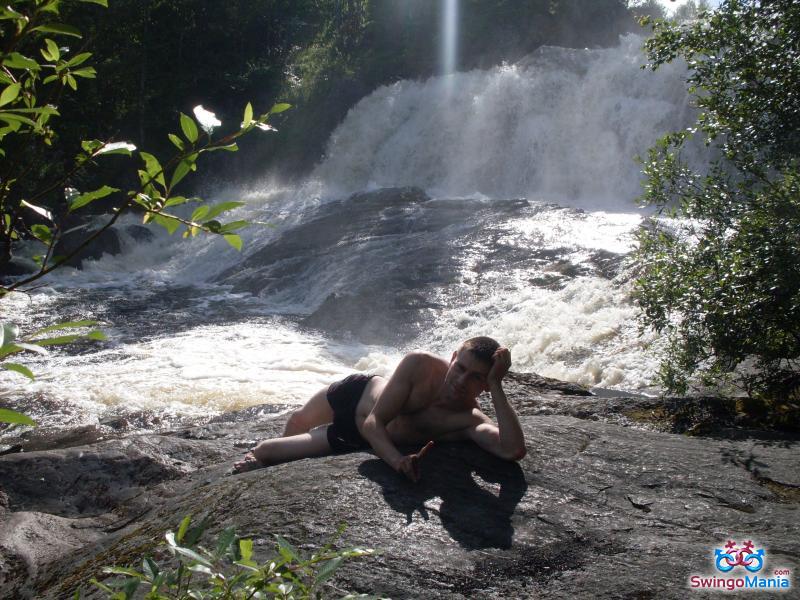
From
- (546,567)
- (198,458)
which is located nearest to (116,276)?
(198,458)

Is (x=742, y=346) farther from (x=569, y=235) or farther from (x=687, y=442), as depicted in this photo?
(x=569, y=235)

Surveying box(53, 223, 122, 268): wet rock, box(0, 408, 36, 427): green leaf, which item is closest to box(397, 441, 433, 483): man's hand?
box(0, 408, 36, 427): green leaf

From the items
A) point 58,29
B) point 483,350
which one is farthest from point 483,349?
point 58,29

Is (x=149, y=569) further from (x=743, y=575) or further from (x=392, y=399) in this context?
(x=392, y=399)

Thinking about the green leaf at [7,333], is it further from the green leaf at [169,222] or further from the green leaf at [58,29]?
the green leaf at [58,29]

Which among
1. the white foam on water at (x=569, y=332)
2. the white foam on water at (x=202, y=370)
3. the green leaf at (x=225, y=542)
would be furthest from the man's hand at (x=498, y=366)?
the white foam on water at (x=569, y=332)

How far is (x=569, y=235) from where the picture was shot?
50.4ft

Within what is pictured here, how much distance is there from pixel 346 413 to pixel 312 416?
1.26 ft

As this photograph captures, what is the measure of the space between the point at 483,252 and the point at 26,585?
12.4 metres

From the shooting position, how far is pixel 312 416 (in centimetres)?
437

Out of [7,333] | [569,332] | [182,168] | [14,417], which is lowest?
[569,332]

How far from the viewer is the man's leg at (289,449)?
403 centimetres

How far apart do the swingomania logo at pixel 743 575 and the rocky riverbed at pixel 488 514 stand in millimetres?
41

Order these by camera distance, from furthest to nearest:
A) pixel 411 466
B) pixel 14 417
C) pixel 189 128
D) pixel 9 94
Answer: pixel 411 466 → pixel 189 128 → pixel 9 94 → pixel 14 417
